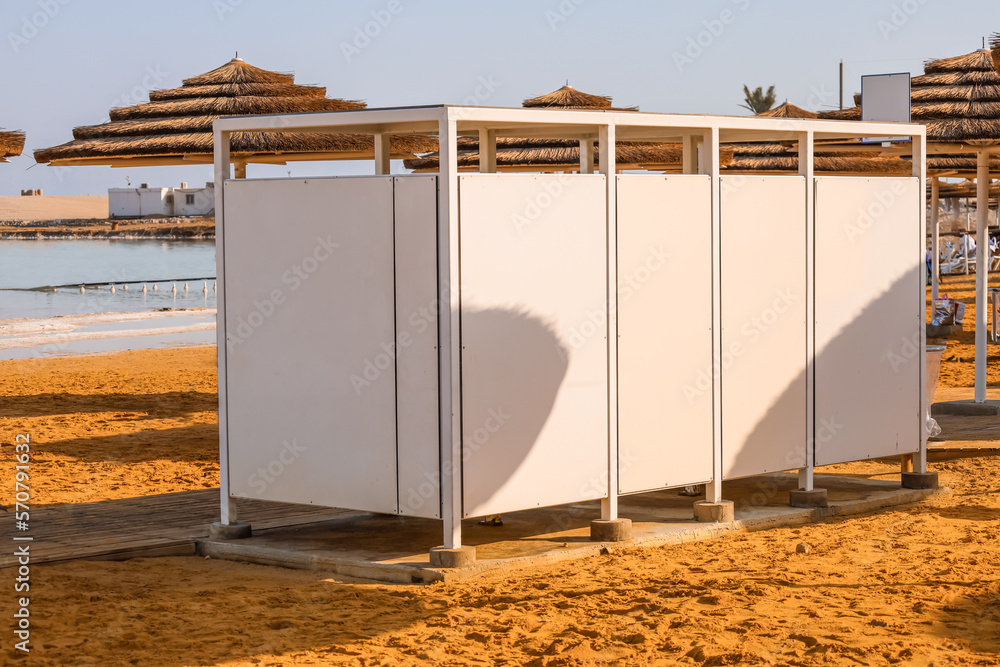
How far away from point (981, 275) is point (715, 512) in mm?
6407

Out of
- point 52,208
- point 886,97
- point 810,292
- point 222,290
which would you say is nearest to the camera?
point 222,290

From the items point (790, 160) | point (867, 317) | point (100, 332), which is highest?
point (790, 160)

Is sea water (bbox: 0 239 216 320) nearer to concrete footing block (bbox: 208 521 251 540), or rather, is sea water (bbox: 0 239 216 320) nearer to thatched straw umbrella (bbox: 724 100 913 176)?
thatched straw umbrella (bbox: 724 100 913 176)

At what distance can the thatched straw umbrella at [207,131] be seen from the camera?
507 inches

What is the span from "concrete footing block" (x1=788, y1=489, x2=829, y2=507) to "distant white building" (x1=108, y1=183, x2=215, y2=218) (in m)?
103

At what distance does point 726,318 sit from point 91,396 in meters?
10.5

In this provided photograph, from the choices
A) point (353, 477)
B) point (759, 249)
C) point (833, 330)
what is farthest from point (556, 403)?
point (833, 330)

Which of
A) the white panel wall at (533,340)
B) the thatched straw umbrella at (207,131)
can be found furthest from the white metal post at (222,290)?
the thatched straw umbrella at (207,131)

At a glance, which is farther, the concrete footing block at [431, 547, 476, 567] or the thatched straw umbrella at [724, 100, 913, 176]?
the thatched straw umbrella at [724, 100, 913, 176]

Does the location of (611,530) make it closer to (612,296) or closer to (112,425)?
(612,296)

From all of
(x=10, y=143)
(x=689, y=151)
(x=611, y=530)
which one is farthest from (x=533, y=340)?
(x=10, y=143)

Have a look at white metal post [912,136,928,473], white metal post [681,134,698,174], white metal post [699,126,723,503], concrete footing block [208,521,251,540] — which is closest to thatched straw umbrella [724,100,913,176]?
white metal post [912,136,928,473]

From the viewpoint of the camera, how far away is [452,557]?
637 cm

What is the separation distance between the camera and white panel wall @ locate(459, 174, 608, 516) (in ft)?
21.1
